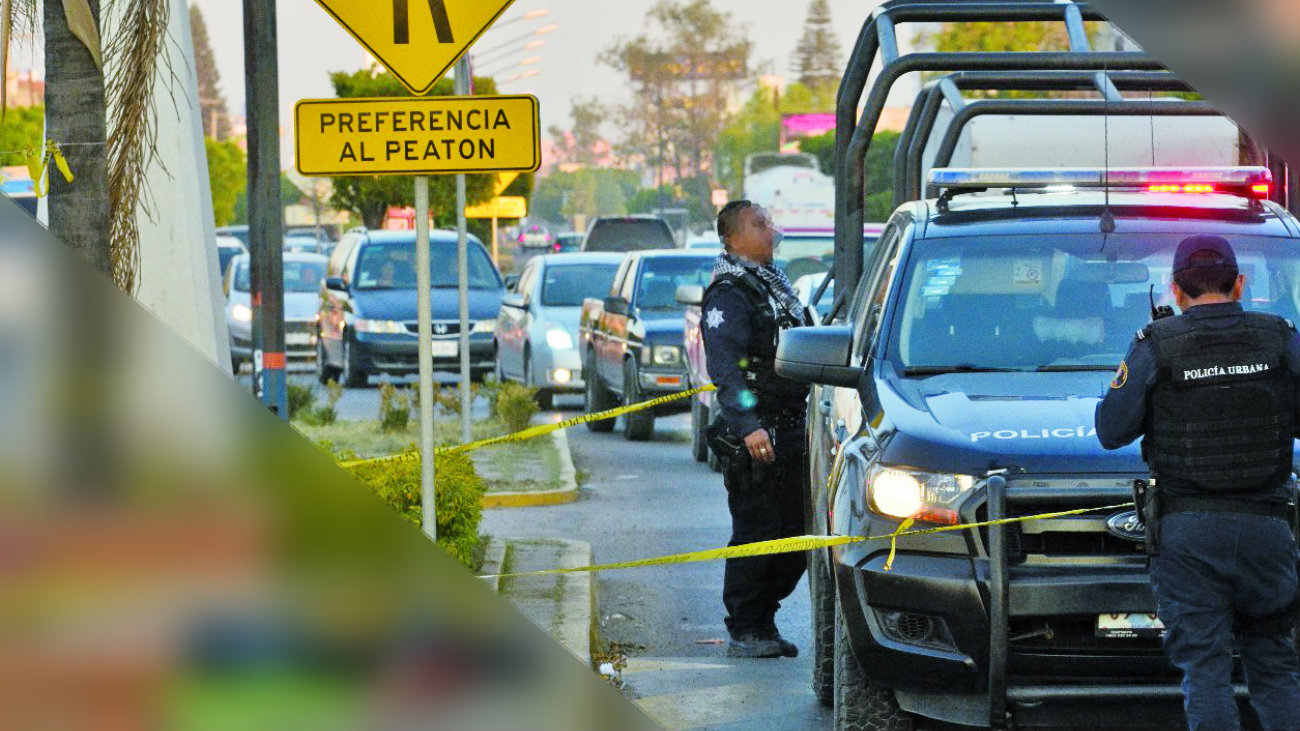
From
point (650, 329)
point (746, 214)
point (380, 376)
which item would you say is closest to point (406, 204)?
point (380, 376)

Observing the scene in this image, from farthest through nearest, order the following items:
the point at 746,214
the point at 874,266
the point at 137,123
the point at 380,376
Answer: the point at 380,376
the point at 746,214
the point at 874,266
the point at 137,123

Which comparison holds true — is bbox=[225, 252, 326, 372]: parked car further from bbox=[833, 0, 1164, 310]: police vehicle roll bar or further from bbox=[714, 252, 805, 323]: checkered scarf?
bbox=[714, 252, 805, 323]: checkered scarf

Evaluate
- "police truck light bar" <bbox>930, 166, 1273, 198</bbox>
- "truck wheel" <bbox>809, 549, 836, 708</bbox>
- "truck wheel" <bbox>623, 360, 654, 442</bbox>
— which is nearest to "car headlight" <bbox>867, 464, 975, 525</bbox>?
"truck wheel" <bbox>809, 549, 836, 708</bbox>

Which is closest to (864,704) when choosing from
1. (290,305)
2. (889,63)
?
(889,63)

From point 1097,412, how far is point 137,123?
3623 mm

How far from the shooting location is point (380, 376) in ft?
83.8

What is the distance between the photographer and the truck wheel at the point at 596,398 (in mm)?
19156

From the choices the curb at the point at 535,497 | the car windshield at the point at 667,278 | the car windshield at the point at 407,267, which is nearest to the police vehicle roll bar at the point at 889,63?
the curb at the point at 535,497

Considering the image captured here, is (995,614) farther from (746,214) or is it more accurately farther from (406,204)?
(406,204)

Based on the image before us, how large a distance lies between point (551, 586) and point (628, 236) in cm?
3220

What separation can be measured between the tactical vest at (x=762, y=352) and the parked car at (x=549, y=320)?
39.1 ft

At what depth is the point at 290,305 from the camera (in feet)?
100

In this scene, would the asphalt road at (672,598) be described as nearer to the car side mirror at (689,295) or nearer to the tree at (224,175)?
the car side mirror at (689,295)

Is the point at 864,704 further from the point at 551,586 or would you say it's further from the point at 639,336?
the point at 639,336
